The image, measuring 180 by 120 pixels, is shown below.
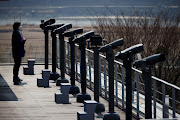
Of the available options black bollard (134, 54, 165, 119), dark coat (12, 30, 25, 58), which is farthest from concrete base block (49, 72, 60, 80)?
black bollard (134, 54, 165, 119)

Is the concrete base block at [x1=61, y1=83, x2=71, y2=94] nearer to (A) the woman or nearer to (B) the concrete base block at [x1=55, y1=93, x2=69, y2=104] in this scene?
(B) the concrete base block at [x1=55, y1=93, x2=69, y2=104]

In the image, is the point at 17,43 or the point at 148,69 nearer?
the point at 148,69

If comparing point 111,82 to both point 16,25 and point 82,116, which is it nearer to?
point 82,116

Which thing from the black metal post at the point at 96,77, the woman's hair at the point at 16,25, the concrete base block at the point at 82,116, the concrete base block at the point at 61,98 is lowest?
the concrete base block at the point at 61,98

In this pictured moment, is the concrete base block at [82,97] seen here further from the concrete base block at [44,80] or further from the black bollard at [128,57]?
the black bollard at [128,57]

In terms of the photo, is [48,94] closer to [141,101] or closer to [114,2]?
[141,101]

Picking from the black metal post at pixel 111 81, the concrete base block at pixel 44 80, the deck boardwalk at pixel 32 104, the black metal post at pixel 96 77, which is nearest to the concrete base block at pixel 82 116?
the black metal post at pixel 111 81

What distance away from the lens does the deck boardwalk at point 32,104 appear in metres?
12.3

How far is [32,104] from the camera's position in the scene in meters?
13.6

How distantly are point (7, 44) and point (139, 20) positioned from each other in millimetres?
41285

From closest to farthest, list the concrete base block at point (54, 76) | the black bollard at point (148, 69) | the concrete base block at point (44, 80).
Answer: the black bollard at point (148, 69) → the concrete base block at point (44, 80) → the concrete base block at point (54, 76)

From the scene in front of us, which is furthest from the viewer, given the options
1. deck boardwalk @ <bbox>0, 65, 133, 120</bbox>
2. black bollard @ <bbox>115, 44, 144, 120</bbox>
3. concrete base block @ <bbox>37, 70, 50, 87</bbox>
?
concrete base block @ <bbox>37, 70, 50, 87</bbox>

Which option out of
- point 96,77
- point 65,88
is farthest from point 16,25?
point 96,77

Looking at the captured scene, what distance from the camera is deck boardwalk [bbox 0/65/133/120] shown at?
A: 12.3 m
